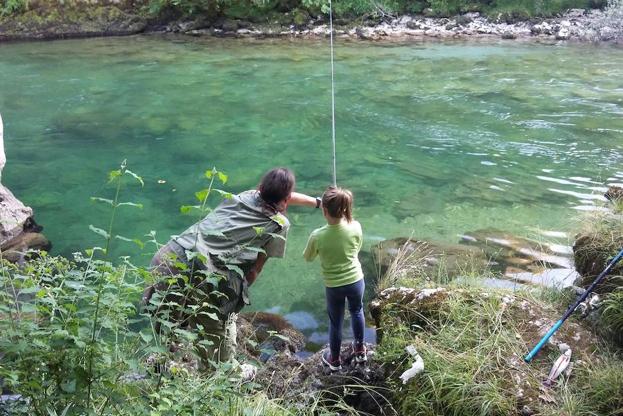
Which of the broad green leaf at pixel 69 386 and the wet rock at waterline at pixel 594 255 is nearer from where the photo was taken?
the broad green leaf at pixel 69 386

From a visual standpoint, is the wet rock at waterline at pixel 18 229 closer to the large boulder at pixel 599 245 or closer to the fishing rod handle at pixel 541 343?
the fishing rod handle at pixel 541 343

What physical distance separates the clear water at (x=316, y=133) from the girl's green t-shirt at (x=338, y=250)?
123cm

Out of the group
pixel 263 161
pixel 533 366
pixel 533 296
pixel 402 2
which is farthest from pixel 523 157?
pixel 402 2

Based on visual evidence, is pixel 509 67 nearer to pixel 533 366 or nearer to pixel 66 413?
pixel 533 366

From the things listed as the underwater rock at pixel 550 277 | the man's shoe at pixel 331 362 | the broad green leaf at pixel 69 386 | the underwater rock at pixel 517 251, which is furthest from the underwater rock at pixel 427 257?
the broad green leaf at pixel 69 386

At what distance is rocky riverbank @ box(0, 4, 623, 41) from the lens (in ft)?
54.2

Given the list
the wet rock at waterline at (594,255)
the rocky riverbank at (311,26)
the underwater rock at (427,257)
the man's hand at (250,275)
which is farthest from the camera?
the rocky riverbank at (311,26)

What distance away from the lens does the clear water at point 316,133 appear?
6.47 meters

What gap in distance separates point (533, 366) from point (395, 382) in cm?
72

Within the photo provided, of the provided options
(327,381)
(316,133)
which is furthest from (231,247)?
(316,133)

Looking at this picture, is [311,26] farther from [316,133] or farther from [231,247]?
[231,247]

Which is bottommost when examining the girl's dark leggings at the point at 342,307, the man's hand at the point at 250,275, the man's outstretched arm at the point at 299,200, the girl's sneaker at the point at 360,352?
the girl's sneaker at the point at 360,352

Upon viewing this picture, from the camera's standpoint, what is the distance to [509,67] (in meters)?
13.2

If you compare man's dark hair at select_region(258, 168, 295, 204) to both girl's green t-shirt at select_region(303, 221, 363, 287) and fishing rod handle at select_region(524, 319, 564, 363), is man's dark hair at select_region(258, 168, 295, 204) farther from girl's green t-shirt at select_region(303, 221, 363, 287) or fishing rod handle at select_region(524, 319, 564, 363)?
fishing rod handle at select_region(524, 319, 564, 363)
